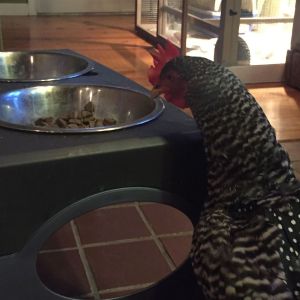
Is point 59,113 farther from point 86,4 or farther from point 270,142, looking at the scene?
point 86,4

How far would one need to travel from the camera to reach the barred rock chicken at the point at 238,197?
2.42ft

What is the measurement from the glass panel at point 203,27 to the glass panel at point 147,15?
1.01m

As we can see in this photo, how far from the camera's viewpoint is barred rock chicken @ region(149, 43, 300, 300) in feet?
2.42

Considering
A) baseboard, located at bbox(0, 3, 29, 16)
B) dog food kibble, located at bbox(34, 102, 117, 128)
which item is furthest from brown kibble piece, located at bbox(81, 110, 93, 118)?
baseboard, located at bbox(0, 3, 29, 16)

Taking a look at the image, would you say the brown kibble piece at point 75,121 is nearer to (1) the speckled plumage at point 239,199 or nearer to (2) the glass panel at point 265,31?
(1) the speckled plumage at point 239,199

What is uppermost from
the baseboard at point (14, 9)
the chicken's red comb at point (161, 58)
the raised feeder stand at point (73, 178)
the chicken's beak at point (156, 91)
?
the chicken's red comb at point (161, 58)

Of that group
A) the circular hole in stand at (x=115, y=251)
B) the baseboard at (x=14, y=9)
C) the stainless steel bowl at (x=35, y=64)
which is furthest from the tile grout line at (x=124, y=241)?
the baseboard at (x=14, y=9)

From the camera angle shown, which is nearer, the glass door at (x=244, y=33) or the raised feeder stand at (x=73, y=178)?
the raised feeder stand at (x=73, y=178)

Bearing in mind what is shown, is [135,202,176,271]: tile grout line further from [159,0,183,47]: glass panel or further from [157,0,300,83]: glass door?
[159,0,183,47]: glass panel

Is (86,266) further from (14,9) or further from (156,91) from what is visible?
(14,9)

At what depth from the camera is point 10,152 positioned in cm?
77

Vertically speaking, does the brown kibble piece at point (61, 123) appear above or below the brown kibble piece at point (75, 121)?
above

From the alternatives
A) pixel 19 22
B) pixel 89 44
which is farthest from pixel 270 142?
pixel 19 22

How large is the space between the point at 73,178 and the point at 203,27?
236 centimetres
